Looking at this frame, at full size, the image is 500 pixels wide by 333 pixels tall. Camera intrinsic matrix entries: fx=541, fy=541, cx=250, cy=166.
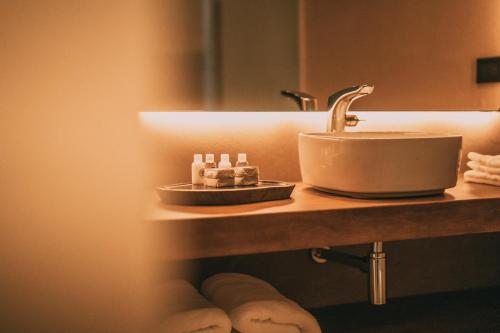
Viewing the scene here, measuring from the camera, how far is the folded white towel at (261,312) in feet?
4.00

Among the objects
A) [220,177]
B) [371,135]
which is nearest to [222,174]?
[220,177]

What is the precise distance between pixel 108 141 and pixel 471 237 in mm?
1723

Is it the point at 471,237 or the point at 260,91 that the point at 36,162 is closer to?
the point at 260,91

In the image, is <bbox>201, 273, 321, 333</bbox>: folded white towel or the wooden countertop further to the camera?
<bbox>201, 273, 321, 333</bbox>: folded white towel

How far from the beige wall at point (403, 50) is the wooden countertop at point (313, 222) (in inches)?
20.4

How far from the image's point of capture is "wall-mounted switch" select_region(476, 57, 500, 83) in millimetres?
1933

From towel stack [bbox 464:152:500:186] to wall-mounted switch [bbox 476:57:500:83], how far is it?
1.53 feet

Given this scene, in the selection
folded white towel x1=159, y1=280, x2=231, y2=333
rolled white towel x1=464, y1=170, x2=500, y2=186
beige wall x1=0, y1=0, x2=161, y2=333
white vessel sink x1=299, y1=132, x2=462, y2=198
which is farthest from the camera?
rolled white towel x1=464, y1=170, x2=500, y2=186

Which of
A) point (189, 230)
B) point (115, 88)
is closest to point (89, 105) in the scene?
point (115, 88)

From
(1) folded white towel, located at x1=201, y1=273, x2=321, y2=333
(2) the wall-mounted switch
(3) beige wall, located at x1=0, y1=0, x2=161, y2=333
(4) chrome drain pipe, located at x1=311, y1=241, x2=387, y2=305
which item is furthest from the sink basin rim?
(3) beige wall, located at x1=0, y1=0, x2=161, y2=333

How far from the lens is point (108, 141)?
0.54m

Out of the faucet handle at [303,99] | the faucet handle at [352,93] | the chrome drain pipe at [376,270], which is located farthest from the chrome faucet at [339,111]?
the chrome drain pipe at [376,270]

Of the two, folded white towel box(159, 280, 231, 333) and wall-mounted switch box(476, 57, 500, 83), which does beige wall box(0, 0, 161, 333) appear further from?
wall-mounted switch box(476, 57, 500, 83)

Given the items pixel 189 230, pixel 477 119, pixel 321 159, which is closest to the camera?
pixel 189 230
